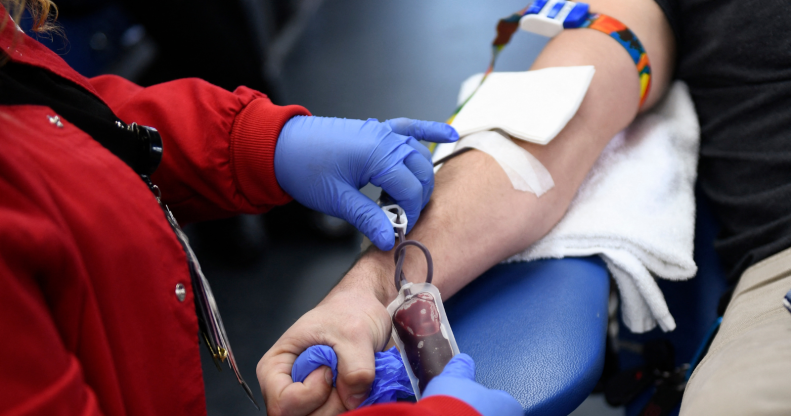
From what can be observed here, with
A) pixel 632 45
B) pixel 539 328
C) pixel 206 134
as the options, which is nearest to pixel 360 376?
pixel 539 328

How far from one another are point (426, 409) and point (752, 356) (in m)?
0.38

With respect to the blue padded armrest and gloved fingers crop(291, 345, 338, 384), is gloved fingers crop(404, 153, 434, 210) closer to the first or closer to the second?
the blue padded armrest

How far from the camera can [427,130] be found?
2.79ft

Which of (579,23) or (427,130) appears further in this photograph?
(579,23)

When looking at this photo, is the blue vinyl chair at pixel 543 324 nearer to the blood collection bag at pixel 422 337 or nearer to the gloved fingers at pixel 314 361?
the blood collection bag at pixel 422 337

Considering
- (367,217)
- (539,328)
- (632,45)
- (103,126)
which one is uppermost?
(103,126)

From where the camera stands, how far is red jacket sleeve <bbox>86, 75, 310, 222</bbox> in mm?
811

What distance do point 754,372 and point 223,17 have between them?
172 cm

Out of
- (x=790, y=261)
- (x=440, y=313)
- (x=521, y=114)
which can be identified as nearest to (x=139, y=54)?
(x=521, y=114)

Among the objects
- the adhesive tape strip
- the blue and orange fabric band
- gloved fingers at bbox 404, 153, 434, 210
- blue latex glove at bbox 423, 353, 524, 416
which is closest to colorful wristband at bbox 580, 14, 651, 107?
the blue and orange fabric band

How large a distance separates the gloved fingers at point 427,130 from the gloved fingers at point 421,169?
6 centimetres

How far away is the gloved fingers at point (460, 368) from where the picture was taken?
57 centimetres

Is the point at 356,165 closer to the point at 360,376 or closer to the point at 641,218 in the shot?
the point at 360,376

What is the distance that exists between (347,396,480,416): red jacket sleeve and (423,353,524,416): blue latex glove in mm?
17
